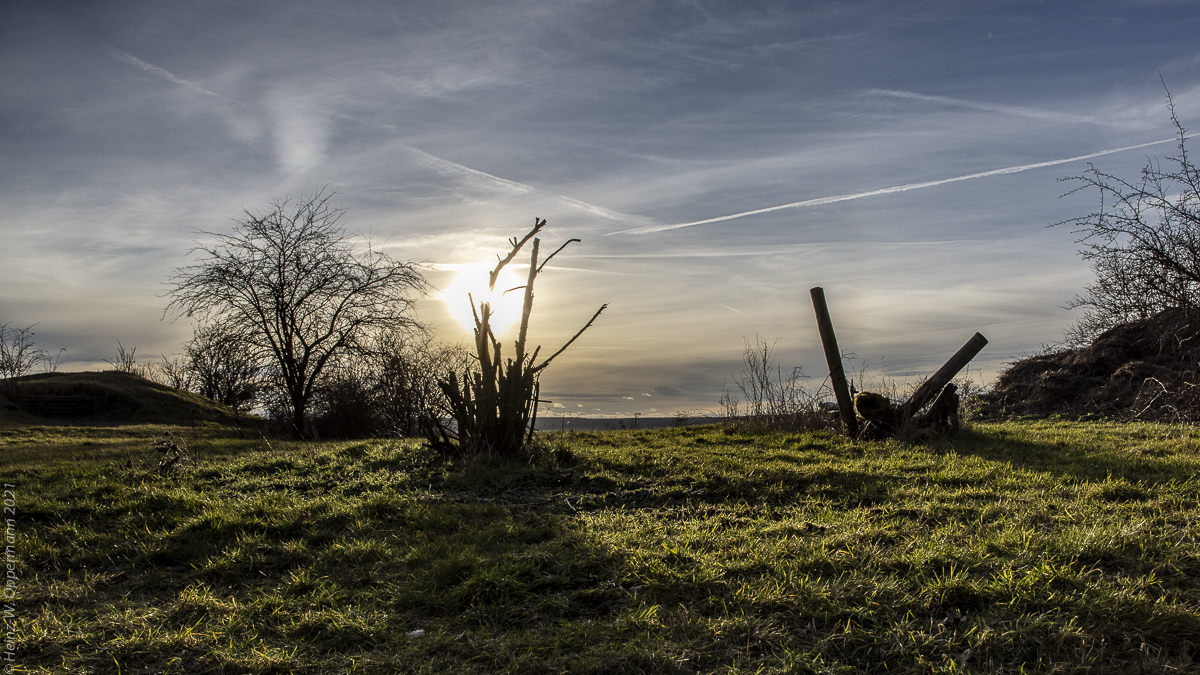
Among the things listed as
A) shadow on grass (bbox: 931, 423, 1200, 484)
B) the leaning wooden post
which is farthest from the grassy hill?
shadow on grass (bbox: 931, 423, 1200, 484)

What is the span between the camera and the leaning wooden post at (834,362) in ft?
32.3

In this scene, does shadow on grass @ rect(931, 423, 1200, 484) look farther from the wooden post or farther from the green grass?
the wooden post

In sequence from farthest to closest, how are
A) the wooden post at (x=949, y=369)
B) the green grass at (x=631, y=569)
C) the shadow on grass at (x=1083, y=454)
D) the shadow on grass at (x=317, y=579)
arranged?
1. the wooden post at (x=949, y=369)
2. the shadow on grass at (x=1083, y=454)
3. the shadow on grass at (x=317, y=579)
4. the green grass at (x=631, y=569)

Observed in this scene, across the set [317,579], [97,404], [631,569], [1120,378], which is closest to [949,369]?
[1120,378]

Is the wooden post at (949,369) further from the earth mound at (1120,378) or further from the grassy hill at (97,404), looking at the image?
the grassy hill at (97,404)

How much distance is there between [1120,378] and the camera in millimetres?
13445

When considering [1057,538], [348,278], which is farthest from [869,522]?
[348,278]

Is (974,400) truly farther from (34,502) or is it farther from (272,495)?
(34,502)

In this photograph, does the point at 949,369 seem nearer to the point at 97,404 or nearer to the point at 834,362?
Answer: the point at 834,362

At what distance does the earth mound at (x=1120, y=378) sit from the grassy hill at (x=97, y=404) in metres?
20.3

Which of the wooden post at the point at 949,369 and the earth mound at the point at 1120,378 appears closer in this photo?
the wooden post at the point at 949,369

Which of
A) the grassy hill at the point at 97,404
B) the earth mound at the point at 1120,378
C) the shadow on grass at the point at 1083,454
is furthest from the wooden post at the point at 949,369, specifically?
the grassy hill at the point at 97,404

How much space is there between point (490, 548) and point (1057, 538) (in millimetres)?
3775

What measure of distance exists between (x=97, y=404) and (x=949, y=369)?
2231cm
